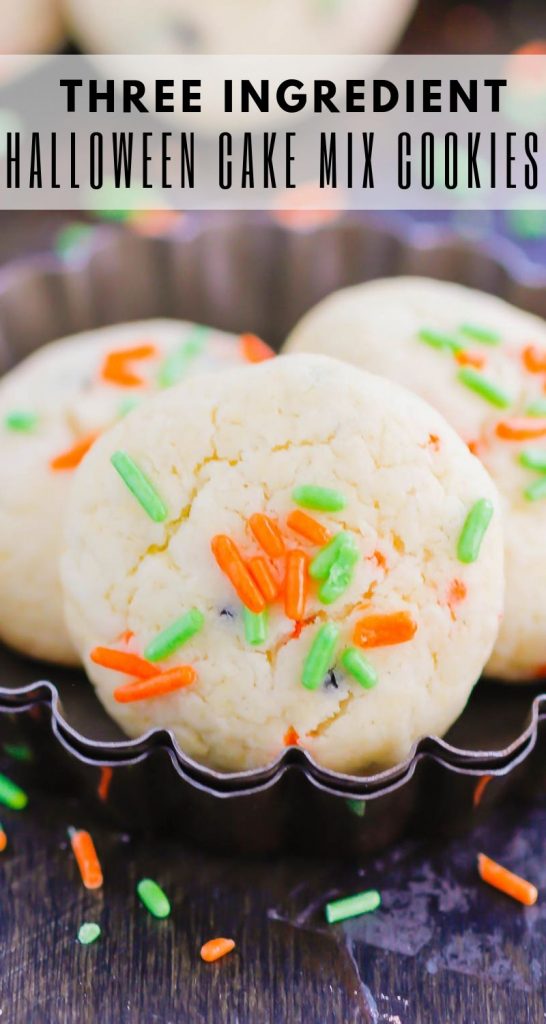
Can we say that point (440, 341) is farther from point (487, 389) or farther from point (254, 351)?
point (254, 351)

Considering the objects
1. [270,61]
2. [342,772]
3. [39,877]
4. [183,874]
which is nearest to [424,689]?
[342,772]

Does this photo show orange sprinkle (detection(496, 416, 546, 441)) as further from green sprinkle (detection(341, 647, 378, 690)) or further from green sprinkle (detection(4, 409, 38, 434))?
green sprinkle (detection(4, 409, 38, 434))

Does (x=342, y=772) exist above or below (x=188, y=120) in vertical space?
below

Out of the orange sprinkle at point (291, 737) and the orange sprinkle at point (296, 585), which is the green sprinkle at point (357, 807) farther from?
the orange sprinkle at point (296, 585)

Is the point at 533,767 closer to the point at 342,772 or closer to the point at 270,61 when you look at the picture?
the point at 342,772

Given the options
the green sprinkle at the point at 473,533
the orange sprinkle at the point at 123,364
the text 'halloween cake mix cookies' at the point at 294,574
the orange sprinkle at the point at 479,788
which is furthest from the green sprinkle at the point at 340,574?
the orange sprinkle at the point at 123,364

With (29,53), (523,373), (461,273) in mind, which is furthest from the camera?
(29,53)
